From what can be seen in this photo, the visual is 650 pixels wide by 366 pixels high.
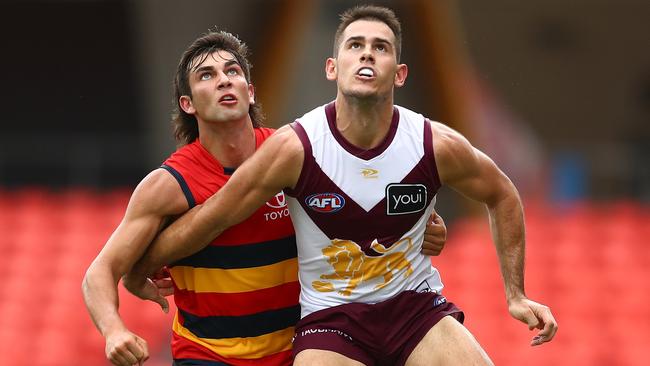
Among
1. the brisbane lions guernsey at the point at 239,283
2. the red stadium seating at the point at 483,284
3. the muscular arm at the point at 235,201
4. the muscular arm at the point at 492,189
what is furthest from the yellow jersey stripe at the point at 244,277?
the red stadium seating at the point at 483,284

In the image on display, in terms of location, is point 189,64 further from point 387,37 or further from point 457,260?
point 457,260

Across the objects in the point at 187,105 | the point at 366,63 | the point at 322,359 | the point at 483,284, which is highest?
the point at 366,63

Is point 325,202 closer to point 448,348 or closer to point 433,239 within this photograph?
point 433,239

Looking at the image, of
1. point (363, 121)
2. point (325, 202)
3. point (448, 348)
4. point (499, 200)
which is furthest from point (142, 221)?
point (499, 200)

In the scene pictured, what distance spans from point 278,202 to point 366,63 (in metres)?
0.81

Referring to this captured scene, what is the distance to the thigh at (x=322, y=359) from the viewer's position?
5020mm

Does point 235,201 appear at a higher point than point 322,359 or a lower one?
higher

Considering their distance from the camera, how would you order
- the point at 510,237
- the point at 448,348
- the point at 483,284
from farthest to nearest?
the point at 483,284
the point at 510,237
the point at 448,348

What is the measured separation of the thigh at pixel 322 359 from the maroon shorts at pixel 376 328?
1.7 inches

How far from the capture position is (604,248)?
1309 cm

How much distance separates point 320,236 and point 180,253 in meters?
0.62

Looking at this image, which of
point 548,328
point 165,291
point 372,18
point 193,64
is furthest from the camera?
point 165,291

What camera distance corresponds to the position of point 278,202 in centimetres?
550

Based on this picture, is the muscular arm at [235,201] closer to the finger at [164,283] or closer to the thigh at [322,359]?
the finger at [164,283]
